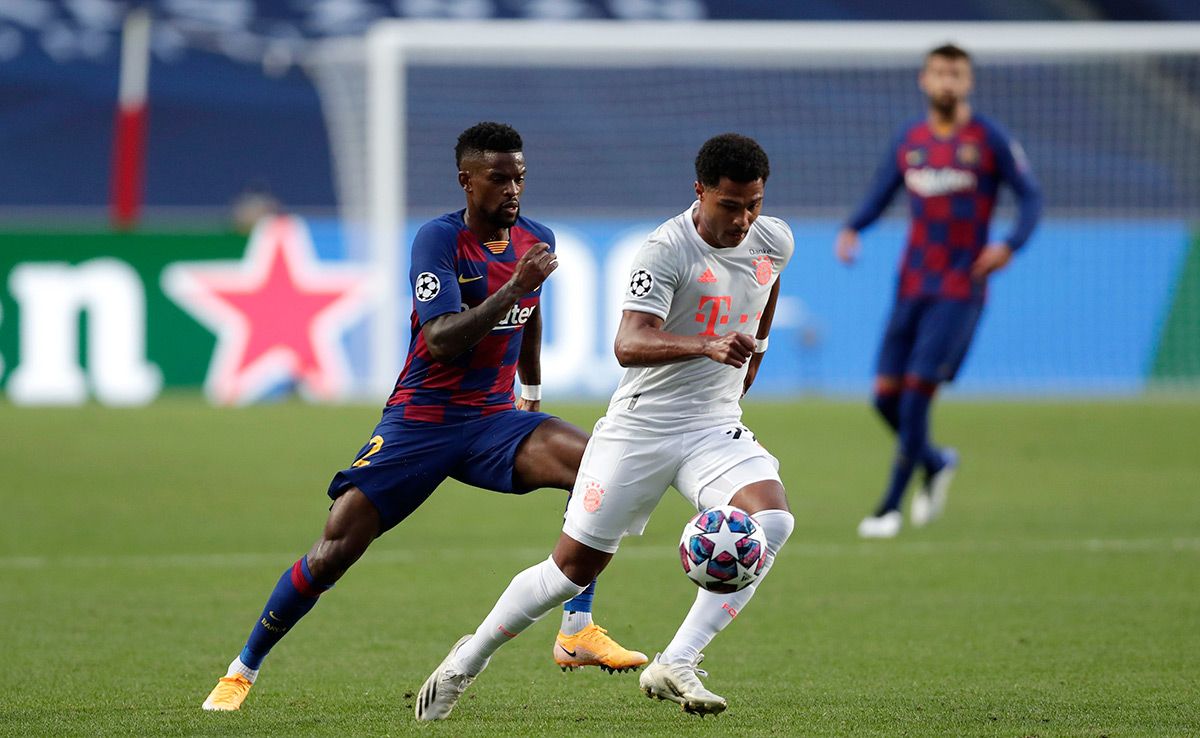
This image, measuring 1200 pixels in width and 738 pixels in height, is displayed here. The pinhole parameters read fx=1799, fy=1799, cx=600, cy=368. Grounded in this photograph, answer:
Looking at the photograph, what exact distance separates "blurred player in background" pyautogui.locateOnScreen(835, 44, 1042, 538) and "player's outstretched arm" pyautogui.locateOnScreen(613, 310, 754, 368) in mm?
5322

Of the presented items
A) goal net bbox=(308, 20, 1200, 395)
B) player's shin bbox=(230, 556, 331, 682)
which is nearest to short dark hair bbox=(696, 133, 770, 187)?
player's shin bbox=(230, 556, 331, 682)

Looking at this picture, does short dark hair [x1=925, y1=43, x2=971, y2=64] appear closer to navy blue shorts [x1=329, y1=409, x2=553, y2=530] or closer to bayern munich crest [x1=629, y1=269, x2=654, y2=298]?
navy blue shorts [x1=329, y1=409, x2=553, y2=530]

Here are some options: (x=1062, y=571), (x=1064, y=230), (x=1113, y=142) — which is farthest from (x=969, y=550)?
(x=1113, y=142)

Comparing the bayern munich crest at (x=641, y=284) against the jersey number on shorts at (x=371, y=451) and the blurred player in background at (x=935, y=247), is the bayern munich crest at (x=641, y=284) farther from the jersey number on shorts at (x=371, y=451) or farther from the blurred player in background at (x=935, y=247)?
the blurred player in background at (x=935, y=247)

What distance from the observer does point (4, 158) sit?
27094mm

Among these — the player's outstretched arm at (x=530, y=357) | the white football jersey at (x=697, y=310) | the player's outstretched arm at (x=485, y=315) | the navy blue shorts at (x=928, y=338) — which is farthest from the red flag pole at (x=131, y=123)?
the white football jersey at (x=697, y=310)

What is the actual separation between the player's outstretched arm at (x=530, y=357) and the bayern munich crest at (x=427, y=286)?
70 centimetres

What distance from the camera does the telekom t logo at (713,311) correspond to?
6090 mm

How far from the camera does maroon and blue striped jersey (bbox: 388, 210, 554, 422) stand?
6508 millimetres

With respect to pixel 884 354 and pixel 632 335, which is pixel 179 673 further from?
pixel 884 354

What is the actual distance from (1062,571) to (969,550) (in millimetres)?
902

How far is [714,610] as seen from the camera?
596 centimetres

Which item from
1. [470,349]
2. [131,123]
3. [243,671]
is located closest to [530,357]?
[470,349]

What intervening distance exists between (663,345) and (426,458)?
47.3 inches
